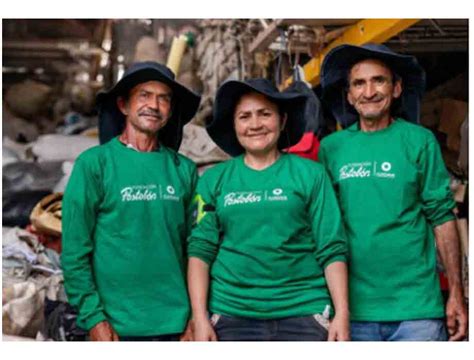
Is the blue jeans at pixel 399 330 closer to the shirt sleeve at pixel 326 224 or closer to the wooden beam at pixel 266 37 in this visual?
the shirt sleeve at pixel 326 224

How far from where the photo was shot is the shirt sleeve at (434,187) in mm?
3053

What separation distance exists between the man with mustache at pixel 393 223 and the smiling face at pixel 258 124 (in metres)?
0.25

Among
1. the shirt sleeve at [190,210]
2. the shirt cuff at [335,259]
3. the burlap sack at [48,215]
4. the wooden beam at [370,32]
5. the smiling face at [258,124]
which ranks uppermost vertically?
the wooden beam at [370,32]

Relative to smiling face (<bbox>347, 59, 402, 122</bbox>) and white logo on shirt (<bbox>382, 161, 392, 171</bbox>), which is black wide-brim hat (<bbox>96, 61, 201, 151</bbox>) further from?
white logo on shirt (<bbox>382, 161, 392, 171</bbox>)

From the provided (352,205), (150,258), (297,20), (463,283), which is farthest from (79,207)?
(463,283)

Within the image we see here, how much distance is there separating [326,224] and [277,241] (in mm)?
179

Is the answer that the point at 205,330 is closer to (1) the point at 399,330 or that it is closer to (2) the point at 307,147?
(1) the point at 399,330

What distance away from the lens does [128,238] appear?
3.09 metres

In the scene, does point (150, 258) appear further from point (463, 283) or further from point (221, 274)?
point (463, 283)

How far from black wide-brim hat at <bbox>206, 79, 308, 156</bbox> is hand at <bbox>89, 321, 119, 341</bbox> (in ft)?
2.55

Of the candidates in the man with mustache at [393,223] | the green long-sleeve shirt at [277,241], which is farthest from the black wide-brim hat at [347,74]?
the green long-sleeve shirt at [277,241]

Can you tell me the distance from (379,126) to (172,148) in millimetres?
771

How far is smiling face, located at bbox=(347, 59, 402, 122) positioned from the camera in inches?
123

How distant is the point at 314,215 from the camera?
9.96 ft
